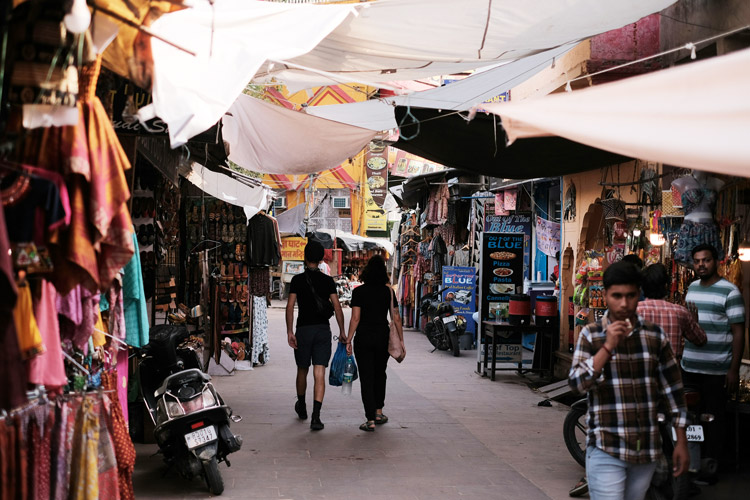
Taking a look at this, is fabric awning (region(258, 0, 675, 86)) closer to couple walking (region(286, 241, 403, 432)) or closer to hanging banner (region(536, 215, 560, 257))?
couple walking (region(286, 241, 403, 432))

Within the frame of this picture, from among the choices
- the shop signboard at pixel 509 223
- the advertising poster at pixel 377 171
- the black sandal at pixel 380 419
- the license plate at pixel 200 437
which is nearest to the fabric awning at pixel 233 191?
the black sandal at pixel 380 419

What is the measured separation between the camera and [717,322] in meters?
6.94

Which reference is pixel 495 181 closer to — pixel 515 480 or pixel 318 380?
pixel 318 380

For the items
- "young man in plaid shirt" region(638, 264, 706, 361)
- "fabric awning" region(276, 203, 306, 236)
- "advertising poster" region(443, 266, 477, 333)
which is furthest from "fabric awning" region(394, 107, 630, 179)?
"fabric awning" region(276, 203, 306, 236)

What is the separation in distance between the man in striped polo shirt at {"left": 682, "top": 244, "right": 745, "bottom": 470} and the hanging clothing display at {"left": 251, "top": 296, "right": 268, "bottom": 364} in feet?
28.2

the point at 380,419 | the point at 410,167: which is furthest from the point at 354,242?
the point at 380,419

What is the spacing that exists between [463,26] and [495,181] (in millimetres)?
9916

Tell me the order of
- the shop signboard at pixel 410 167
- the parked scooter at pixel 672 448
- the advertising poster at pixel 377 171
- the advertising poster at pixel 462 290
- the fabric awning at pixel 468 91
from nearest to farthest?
1. the parked scooter at pixel 672 448
2. the fabric awning at pixel 468 91
3. the advertising poster at pixel 462 290
4. the shop signboard at pixel 410 167
5. the advertising poster at pixel 377 171

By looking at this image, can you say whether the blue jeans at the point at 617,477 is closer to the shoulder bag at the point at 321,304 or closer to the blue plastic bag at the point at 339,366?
the shoulder bag at the point at 321,304

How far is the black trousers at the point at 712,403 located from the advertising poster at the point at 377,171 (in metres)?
17.0

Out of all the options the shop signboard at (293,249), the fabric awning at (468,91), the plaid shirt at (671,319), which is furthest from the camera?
the shop signboard at (293,249)

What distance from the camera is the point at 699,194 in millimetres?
7777

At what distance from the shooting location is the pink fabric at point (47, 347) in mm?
3311

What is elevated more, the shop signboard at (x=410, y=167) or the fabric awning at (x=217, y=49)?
the shop signboard at (x=410, y=167)
